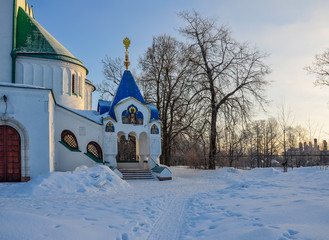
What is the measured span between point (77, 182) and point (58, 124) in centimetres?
677

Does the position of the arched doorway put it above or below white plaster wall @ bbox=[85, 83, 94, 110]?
below

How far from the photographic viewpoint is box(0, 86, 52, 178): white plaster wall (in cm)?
1315

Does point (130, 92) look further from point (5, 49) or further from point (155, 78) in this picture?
point (5, 49)

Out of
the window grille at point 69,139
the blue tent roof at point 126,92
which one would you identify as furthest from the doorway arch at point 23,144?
the blue tent roof at point 126,92

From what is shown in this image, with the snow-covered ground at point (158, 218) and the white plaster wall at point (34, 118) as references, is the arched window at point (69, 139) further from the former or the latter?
the snow-covered ground at point (158, 218)

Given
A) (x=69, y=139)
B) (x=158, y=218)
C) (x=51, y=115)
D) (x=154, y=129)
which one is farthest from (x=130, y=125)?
(x=158, y=218)

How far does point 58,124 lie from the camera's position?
17188 millimetres

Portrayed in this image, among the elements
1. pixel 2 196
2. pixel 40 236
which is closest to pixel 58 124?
pixel 2 196

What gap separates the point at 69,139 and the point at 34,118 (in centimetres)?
434

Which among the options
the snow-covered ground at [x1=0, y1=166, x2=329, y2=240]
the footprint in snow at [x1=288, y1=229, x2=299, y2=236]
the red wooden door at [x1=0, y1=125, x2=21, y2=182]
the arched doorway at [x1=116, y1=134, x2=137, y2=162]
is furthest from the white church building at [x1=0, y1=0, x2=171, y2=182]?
the arched doorway at [x1=116, y1=134, x2=137, y2=162]

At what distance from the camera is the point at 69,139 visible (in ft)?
57.7

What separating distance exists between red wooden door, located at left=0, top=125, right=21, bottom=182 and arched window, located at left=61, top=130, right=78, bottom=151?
410 cm

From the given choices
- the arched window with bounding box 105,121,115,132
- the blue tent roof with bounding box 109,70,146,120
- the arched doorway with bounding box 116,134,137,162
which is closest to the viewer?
the arched window with bounding box 105,121,115,132

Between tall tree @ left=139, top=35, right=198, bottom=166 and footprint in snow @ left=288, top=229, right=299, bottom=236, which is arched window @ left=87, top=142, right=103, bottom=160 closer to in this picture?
tall tree @ left=139, top=35, right=198, bottom=166
